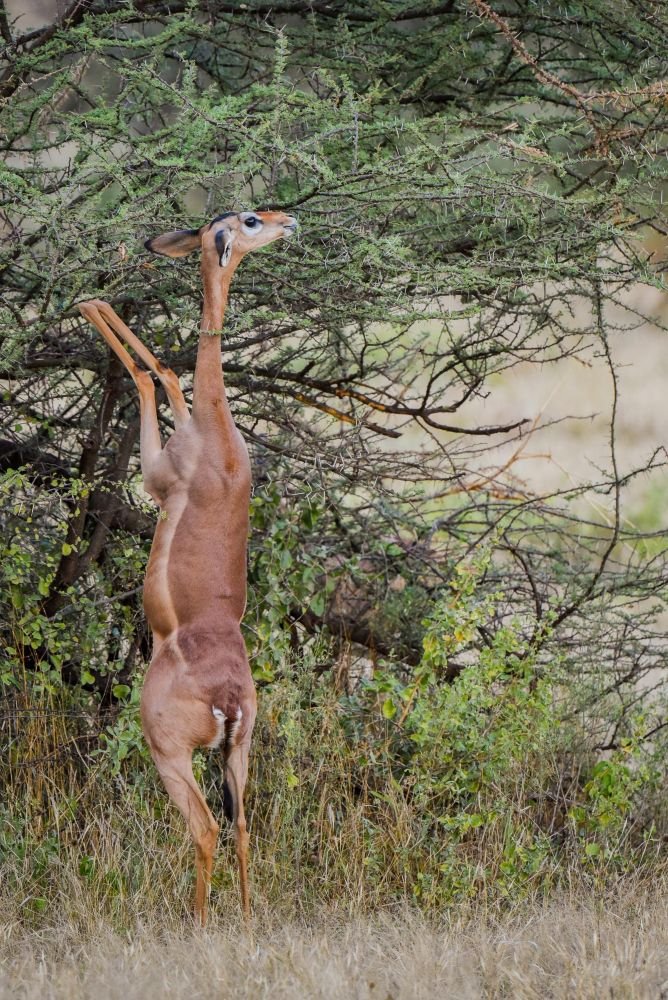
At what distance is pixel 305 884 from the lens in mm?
5074

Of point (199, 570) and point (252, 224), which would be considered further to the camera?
point (199, 570)

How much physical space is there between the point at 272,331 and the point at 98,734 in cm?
188

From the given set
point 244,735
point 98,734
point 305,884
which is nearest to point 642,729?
point 305,884

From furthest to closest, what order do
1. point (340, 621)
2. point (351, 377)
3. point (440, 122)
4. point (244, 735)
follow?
point (340, 621) < point (351, 377) < point (440, 122) < point (244, 735)

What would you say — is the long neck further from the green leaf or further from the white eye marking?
the green leaf

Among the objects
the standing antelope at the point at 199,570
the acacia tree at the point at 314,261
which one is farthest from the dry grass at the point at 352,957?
the acacia tree at the point at 314,261

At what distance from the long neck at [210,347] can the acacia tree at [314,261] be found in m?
0.32

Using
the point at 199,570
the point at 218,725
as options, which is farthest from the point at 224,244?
the point at 218,725

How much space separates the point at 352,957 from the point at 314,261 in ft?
7.91

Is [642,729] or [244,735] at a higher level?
[642,729]

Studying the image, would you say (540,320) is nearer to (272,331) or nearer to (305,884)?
(272,331)

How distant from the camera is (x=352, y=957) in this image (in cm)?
389

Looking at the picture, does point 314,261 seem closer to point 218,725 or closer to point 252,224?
point 252,224

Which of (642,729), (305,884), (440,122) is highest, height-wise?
(440,122)
